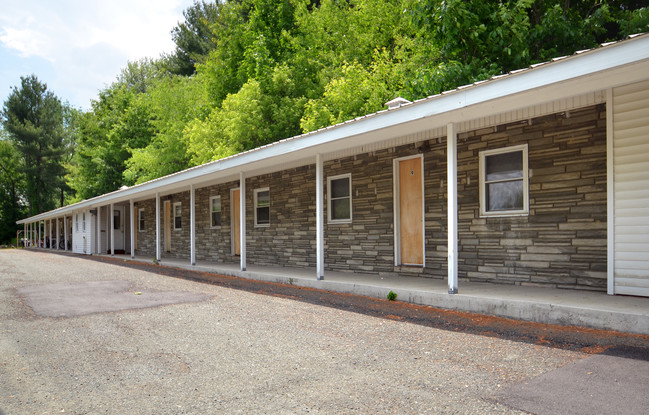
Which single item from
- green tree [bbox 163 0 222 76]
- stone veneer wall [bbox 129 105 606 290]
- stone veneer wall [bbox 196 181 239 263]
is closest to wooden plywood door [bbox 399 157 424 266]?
stone veneer wall [bbox 129 105 606 290]

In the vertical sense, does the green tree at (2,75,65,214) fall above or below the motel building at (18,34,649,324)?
above

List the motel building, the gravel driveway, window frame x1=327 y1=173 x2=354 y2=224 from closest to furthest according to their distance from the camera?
1. the gravel driveway
2. the motel building
3. window frame x1=327 y1=173 x2=354 y2=224

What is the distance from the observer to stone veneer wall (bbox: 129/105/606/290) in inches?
259

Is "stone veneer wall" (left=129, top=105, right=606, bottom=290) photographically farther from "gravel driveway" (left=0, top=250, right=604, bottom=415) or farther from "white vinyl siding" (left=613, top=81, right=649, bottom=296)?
"gravel driveway" (left=0, top=250, right=604, bottom=415)

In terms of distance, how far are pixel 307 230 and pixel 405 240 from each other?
3.06 m

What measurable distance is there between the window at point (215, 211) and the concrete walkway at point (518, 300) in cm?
677

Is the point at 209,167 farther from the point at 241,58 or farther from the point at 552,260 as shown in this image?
the point at 241,58

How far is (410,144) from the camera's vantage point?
29.8ft

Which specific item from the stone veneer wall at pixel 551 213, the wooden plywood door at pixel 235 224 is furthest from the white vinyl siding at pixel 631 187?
the wooden plywood door at pixel 235 224

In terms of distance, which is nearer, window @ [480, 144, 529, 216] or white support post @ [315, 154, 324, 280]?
window @ [480, 144, 529, 216]

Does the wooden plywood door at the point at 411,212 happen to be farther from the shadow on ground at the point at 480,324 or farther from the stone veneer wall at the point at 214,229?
the stone veneer wall at the point at 214,229

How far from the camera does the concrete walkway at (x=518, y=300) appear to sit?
5.07 metres

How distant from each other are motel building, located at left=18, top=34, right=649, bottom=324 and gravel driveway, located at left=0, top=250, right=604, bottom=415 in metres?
2.12

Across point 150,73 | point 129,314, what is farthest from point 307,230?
point 150,73
